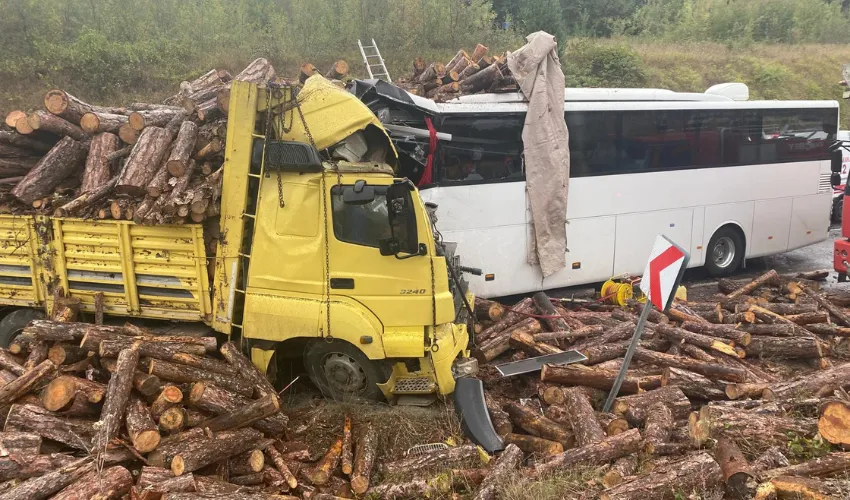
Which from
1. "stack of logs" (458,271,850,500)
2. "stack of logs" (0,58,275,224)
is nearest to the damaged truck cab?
"stack of logs" (0,58,275,224)

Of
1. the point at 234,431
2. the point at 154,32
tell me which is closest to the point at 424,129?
the point at 234,431

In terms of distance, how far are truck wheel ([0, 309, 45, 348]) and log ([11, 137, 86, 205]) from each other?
1.23m

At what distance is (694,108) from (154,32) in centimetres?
1564

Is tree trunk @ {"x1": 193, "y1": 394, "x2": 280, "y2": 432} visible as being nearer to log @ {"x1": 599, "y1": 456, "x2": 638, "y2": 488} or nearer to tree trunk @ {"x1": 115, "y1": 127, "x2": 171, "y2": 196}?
tree trunk @ {"x1": 115, "y1": 127, "x2": 171, "y2": 196}

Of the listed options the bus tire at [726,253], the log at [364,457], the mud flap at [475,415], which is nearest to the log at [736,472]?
the mud flap at [475,415]

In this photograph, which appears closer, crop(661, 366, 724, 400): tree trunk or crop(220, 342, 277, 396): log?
crop(220, 342, 277, 396): log

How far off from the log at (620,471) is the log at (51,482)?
380 cm

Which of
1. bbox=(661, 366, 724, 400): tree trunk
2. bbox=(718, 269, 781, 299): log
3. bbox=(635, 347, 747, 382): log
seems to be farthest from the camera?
bbox=(718, 269, 781, 299): log

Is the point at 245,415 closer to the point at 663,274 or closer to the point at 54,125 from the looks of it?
the point at 663,274

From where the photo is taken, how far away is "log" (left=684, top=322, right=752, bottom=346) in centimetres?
722

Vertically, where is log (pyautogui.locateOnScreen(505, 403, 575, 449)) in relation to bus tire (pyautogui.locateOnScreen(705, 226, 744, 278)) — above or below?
below

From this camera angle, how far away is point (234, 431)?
16.2ft

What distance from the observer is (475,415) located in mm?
5438

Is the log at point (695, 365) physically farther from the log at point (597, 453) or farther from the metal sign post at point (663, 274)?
the log at point (597, 453)
